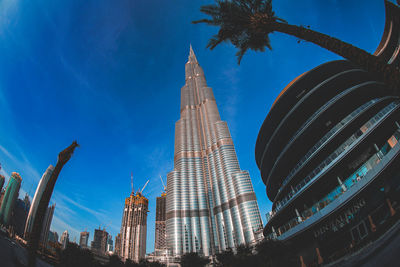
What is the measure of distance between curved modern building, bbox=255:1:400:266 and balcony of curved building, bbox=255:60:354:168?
17cm

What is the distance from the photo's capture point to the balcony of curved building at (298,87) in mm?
36838

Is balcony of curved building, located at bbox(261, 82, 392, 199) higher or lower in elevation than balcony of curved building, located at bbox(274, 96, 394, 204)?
higher

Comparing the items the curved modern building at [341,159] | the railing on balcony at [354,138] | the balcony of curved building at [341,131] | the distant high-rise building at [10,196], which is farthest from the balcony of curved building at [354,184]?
the distant high-rise building at [10,196]

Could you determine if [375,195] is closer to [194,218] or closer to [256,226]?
[256,226]

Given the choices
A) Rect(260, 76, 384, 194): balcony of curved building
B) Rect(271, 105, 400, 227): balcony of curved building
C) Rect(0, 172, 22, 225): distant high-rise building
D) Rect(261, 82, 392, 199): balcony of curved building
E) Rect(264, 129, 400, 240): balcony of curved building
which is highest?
Rect(0, 172, 22, 225): distant high-rise building

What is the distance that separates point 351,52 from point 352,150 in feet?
67.9

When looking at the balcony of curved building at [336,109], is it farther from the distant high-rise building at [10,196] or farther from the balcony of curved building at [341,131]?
the distant high-rise building at [10,196]

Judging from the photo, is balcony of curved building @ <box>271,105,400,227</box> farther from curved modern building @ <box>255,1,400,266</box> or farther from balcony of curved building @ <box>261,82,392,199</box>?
balcony of curved building @ <box>261,82,392,199</box>

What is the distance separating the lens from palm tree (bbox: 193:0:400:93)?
31.4 ft

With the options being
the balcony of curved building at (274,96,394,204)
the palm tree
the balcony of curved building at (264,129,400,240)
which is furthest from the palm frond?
the balcony of curved building at (274,96,394,204)

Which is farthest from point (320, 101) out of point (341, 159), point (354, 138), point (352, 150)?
point (341, 159)

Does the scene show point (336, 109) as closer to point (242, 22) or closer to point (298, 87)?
point (298, 87)

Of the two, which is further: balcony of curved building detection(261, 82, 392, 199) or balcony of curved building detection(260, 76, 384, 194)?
balcony of curved building detection(260, 76, 384, 194)

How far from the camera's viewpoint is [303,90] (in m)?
40.7
